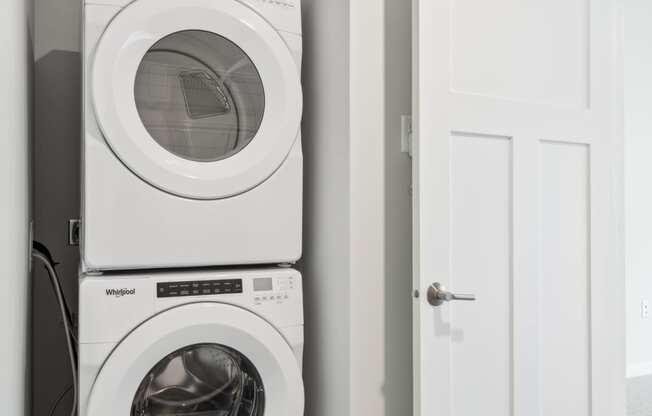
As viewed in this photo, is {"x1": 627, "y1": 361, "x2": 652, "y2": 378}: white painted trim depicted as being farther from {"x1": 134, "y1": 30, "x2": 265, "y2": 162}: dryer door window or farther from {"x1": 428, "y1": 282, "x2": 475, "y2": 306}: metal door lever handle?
{"x1": 134, "y1": 30, "x2": 265, "y2": 162}: dryer door window

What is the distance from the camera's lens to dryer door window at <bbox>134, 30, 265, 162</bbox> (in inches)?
57.0

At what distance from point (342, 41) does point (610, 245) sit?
1114 mm

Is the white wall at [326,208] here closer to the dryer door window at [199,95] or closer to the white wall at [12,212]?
the dryer door window at [199,95]

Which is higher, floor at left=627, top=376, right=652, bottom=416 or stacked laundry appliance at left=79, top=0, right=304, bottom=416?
stacked laundry appliance at left=79, top=0, right=304, bottom=416

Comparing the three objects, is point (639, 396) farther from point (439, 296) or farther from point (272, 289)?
point (272, 289)

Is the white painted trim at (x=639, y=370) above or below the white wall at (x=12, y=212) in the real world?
below

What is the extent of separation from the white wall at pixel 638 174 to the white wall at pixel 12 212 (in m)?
3.48

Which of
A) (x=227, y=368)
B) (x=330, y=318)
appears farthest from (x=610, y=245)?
(x=227, y=368)

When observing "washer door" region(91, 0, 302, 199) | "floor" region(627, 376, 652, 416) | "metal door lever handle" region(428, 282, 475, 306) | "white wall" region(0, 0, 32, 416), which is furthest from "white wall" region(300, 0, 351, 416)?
"floor" region(627, 376, 652, 416)

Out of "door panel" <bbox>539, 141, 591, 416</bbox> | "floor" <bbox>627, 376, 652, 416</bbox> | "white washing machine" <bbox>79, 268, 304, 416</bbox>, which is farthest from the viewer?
"floor" <bbox>627, 376, 652, 416</bbox>

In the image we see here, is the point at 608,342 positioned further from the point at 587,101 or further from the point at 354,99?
the point at 354,99

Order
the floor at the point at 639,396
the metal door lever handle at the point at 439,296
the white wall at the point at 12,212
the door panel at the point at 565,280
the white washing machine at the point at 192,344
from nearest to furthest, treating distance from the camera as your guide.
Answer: the white wall at the point at 12,212 < the white washing machine at the point at 192,344 < the metal door lever handle at the point at 439,296 < the door panel at the point at 565,280 < the floor at the point at 639,396

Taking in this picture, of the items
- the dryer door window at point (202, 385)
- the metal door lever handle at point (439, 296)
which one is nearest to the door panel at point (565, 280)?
the metal door lever handle at point (439, 296)

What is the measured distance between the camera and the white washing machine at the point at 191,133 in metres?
1.35
